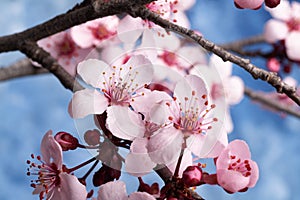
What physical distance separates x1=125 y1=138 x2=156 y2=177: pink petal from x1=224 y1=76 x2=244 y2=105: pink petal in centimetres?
114

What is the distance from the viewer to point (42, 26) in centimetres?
145

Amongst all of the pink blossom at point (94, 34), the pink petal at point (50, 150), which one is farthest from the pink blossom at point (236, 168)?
the pink blossom at point (94, 34)

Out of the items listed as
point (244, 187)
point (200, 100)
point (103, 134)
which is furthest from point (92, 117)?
point (244, 187)

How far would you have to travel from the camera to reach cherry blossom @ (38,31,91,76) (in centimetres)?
178

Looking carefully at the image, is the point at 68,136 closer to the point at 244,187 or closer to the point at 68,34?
the point at 244,187

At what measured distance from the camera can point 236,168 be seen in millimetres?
1224

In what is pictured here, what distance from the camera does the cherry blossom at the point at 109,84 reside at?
3.84 feet

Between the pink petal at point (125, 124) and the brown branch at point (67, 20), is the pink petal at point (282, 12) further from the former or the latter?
the pink petal at point (125, 124)

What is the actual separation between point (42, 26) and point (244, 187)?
0.65 metres

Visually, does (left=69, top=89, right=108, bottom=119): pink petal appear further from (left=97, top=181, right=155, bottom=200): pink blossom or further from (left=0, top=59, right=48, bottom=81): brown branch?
(left=0, top=59, right=48, bottom=81): brown branch

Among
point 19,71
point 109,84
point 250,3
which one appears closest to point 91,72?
point 109,84

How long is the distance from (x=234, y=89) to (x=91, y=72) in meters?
1.11

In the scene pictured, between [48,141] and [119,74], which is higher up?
[119,74]

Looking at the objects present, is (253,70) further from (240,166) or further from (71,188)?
(71,188)
